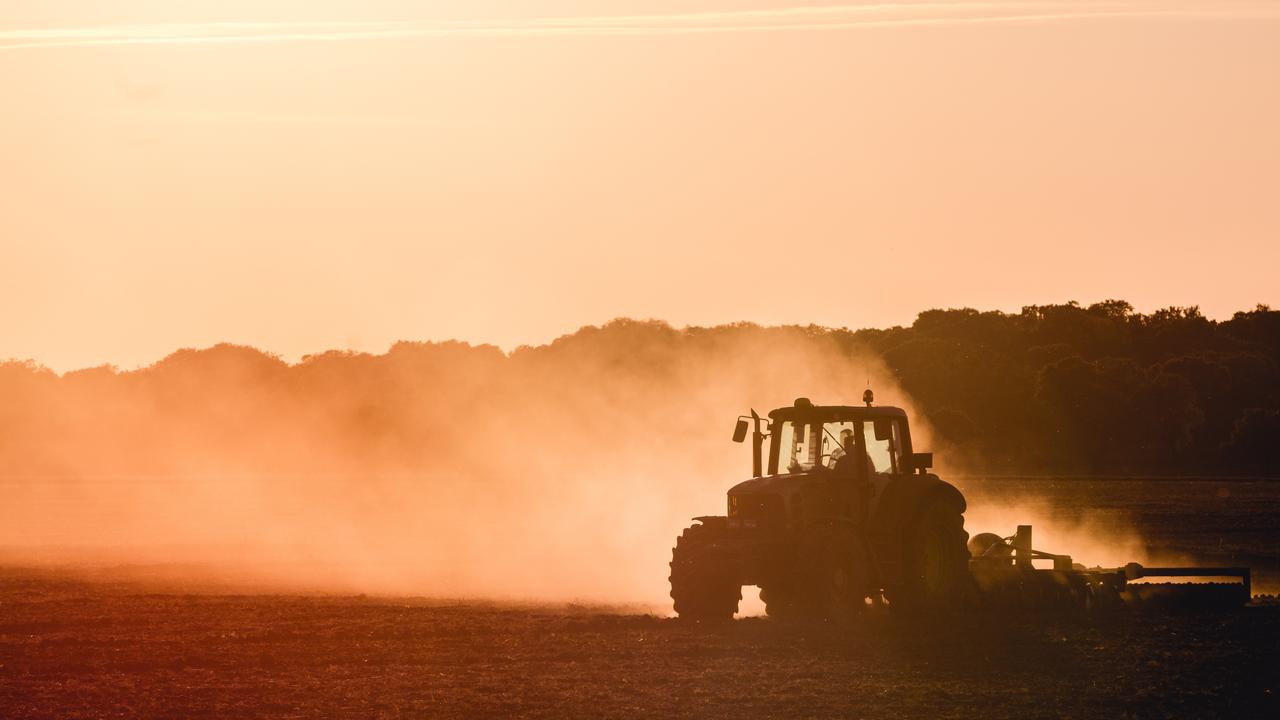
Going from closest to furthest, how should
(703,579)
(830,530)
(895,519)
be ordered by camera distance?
(830,530) < (703,579) < (895,519)

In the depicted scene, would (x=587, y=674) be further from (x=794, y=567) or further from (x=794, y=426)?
(x=794, y=426)

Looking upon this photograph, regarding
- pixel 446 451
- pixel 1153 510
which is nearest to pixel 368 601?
pixel 1153 510

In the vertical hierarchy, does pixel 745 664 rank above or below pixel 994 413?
below

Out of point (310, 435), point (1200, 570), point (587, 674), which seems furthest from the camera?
point (310, 435)

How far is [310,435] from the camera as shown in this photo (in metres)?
120

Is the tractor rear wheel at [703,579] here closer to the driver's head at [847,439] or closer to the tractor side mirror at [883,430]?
the driver's head at [847,439]

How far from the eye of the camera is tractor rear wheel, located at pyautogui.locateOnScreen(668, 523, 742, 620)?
25359 millimetres

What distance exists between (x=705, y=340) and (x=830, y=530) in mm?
53522

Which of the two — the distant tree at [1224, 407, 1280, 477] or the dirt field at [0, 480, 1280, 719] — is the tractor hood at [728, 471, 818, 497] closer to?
the dirt field at [0, 480, 1280, 719]

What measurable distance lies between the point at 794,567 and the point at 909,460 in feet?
9.00

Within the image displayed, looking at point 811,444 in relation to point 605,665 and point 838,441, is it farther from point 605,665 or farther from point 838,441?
point 605,665

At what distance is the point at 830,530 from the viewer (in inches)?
993

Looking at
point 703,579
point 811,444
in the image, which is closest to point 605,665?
point 703,579

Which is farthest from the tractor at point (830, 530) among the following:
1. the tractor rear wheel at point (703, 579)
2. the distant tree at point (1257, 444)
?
the distant tree at point (1257, 444)
